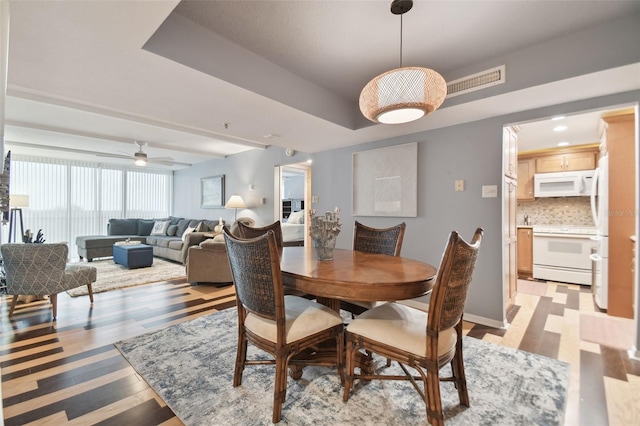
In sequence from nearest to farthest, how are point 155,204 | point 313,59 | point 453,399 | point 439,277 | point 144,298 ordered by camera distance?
point 439,277, point 453,399, point 313,59, point 144,298, point 155,204

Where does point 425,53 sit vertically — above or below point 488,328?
above

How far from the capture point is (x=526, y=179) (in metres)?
4.86

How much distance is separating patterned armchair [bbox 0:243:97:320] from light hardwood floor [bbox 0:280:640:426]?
327 mm

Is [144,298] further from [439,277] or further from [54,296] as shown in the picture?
[439,277]

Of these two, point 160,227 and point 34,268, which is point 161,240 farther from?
point 34,268

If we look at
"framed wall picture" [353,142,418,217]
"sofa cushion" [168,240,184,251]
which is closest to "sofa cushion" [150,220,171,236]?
"sofa cushion" [168,240,184,251]

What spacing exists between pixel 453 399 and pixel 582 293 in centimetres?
357

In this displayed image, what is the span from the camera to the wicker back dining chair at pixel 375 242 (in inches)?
91.7

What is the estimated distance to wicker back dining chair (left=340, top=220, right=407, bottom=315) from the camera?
2328mm

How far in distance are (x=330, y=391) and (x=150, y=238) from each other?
6467 mm

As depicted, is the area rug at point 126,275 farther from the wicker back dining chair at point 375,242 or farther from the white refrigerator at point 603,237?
the white refrigerator at point 603,237

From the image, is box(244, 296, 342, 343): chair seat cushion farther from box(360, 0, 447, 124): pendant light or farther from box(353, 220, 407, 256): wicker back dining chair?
box(360, 0, 447, 124): pendant light

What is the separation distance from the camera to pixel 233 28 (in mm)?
1989

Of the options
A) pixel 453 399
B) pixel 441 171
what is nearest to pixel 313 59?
pixel 441 171
